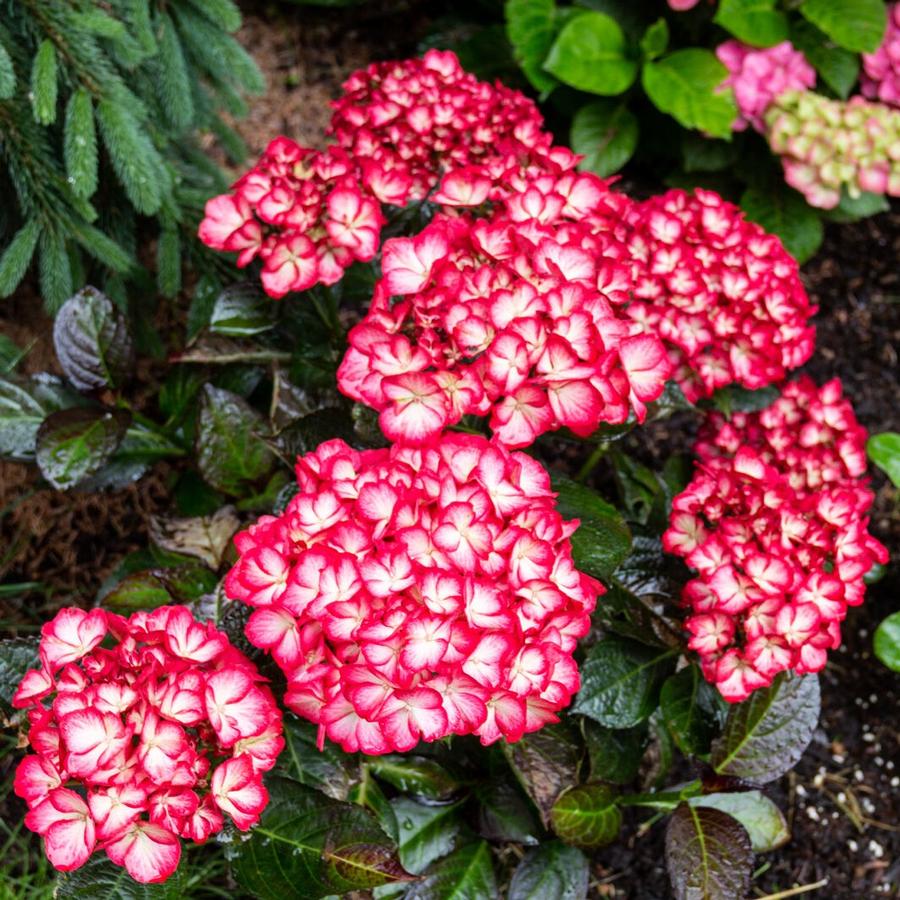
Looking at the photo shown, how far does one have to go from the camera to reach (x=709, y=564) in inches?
61.0

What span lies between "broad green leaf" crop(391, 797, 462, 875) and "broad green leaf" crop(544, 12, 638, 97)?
5.99 ft

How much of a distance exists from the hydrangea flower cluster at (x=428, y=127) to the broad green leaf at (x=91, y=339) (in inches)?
21.8

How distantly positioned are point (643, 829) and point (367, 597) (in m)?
1.16

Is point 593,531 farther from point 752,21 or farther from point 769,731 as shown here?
point 752,21

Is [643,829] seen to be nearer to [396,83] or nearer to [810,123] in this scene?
[396,83]

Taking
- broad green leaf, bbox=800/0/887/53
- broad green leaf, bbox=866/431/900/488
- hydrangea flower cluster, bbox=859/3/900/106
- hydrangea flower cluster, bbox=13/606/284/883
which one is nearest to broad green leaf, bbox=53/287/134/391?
hydrangea flower cluster, bbox=13/606/284/883

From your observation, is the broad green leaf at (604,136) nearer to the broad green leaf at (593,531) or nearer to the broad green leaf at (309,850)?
the broad green leaf at (593,531)

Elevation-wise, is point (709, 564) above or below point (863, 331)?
above

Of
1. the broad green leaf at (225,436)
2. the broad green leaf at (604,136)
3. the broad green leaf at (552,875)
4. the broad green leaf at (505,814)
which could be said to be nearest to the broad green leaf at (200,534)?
the broad green leaf at (225,436)

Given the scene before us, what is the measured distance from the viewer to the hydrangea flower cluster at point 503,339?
131 centimetres

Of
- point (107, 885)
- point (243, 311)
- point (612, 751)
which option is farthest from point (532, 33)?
point (107, 885)

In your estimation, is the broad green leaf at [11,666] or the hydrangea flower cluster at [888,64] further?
the hydrangea flower cluster at [888,64]

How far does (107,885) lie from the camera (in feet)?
4.26

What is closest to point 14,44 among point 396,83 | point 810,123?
point 396,83
